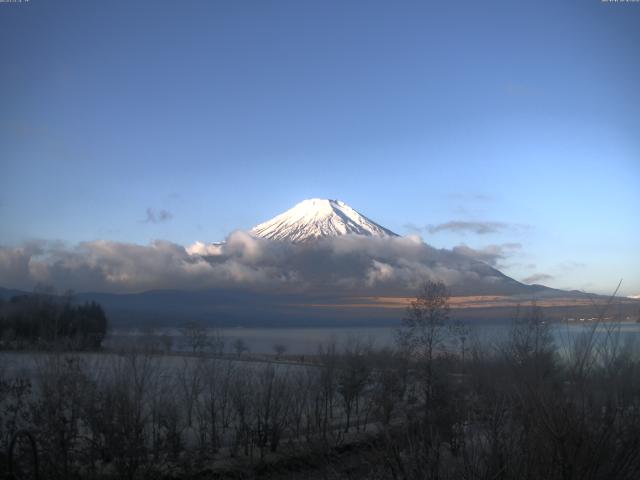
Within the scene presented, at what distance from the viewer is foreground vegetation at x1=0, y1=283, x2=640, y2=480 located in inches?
251

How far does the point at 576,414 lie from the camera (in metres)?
6.31

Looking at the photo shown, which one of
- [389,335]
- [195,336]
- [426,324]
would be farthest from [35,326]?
[389,335]

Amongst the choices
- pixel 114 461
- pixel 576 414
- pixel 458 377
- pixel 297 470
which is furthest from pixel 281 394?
pixel 576 414

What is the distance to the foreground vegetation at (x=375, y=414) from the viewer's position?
638cm

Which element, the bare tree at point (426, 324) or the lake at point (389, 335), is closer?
the lake at point (389, 335)

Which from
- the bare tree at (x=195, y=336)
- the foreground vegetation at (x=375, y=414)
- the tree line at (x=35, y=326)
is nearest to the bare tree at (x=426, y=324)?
the foreground vegetation at (x=375, y=414)

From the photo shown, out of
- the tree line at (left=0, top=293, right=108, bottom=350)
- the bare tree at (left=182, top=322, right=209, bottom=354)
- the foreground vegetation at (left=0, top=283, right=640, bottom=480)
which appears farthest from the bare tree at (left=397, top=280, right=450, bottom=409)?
the bare tree at (left=182, top=322, right=209, bottom=354)

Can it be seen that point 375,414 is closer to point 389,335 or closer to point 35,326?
point 35,326

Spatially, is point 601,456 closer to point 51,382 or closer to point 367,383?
point 51,382

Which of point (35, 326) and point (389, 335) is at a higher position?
point (35, 326)

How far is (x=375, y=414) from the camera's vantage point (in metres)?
18.0

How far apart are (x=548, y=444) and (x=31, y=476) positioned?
393 inches

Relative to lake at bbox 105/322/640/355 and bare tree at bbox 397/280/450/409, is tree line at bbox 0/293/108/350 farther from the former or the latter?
bare tree at bbox 397/280/450/409

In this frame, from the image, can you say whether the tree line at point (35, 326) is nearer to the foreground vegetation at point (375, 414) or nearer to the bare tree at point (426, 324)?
the foreground vegetation at point (375, 414)
